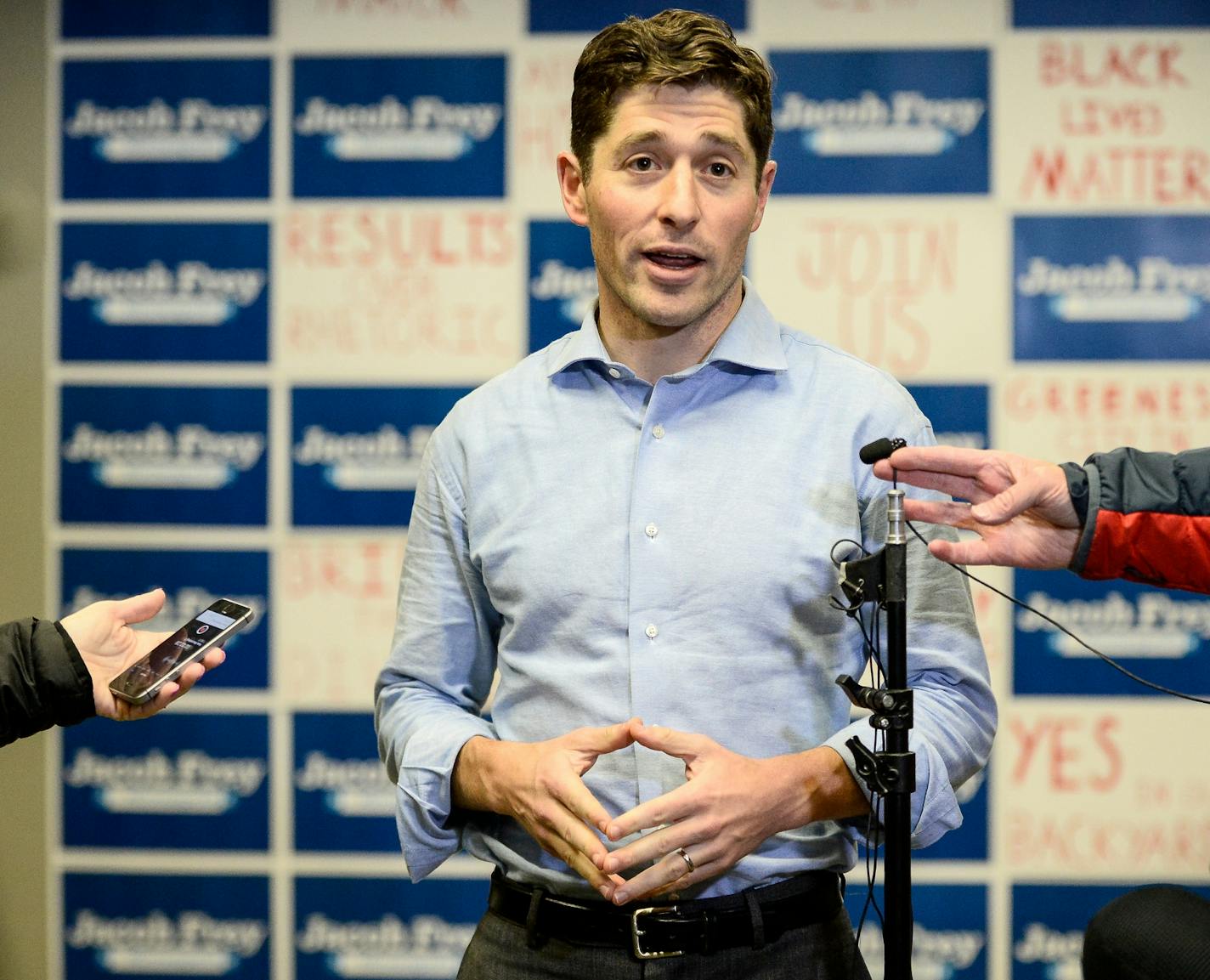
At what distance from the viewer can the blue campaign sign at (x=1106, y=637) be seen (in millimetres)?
3154

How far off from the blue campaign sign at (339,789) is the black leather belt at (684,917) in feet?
5.75

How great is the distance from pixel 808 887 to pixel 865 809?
0.13m

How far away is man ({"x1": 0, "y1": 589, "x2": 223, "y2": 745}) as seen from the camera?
1798mm

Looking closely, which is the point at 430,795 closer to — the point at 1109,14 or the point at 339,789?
the point at 339,789

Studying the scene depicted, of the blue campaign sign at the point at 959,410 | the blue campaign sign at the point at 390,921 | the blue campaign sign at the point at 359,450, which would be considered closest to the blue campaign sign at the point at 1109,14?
the blue campaign sign at the point at 959,410

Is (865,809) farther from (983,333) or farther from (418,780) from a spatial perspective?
(983,333)

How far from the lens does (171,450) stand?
3320 mm

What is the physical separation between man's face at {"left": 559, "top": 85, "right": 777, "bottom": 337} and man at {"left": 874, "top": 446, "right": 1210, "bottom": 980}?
375mm

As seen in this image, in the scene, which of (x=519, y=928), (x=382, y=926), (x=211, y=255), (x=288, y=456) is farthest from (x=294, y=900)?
(x=519, y=928)

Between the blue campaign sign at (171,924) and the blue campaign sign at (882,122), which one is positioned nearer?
the blue campaign sign at (882,122)

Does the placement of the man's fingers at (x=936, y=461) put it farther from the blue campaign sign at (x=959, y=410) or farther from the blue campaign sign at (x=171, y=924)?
the blue campaign sign at (x=171, y=924)

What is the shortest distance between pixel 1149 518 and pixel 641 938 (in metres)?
0.79

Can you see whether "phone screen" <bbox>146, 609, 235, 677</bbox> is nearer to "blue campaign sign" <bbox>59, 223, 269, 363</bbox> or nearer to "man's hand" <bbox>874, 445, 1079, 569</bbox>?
"man's hand" <bbox>874, 445, 1079, 569</bbox>

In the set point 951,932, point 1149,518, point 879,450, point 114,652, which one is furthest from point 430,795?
point 951,932
